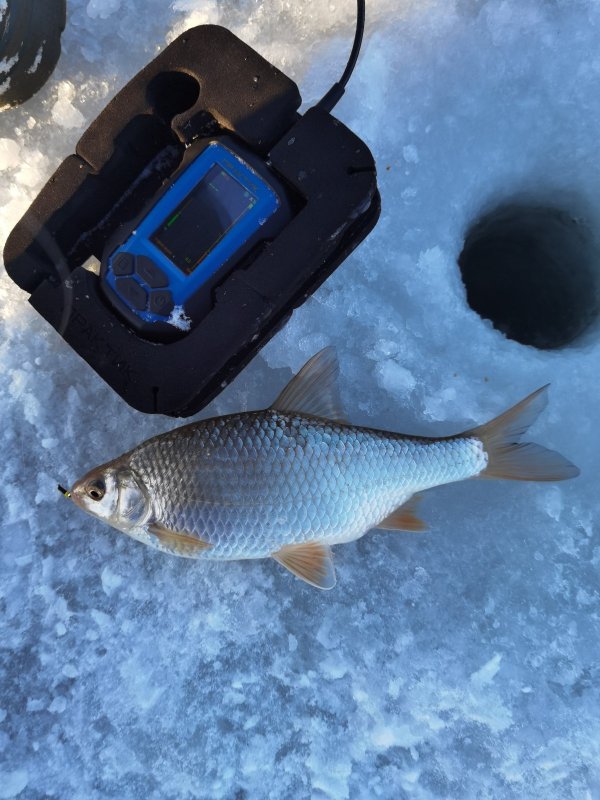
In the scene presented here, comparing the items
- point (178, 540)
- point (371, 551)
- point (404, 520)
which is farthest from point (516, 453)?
point (178, 540)

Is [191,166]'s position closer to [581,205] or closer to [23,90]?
[23,90]

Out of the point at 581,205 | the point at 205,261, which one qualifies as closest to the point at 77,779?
the point at 205,261

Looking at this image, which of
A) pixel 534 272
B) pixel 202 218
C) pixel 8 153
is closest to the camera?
pixel 202 218

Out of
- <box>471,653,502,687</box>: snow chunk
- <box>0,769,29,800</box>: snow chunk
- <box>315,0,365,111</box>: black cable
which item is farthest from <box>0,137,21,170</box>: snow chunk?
<box>471,653,502,687</box>: snow chunk

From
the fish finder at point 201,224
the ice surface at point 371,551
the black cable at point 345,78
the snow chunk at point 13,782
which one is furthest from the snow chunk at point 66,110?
the snow chunk at point 13,782

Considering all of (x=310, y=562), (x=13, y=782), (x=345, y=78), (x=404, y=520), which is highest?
(x=345, y=78)

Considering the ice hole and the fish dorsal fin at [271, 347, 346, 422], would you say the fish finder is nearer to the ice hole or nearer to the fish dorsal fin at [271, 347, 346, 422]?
the fish dorsal fin at [271, 347, 346, 422]

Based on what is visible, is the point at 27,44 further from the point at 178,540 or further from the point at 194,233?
the point at 178,540
